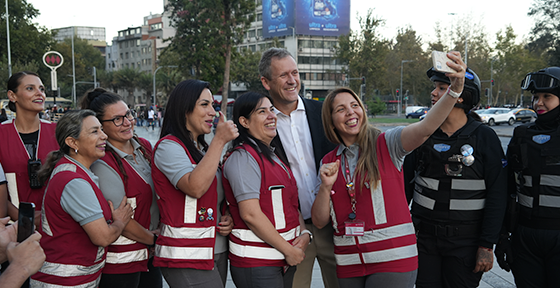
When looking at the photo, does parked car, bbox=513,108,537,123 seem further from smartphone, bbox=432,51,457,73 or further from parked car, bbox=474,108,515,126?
smartphone, bbox=432,51,457,73

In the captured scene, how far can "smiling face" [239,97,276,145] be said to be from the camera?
286 cm

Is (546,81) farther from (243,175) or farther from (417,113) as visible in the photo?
(417,113)

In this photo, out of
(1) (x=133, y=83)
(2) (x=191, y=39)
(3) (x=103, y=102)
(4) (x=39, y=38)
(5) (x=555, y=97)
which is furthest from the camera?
(1) (x=133, y=83)

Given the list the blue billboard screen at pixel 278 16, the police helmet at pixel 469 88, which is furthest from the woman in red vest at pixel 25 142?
the blue billboard screen at pixel 278 16

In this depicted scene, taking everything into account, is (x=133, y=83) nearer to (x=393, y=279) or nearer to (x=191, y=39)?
(x=191, y=39)

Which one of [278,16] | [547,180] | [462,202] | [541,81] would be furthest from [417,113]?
[462,202]

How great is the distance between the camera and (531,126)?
3133 mm

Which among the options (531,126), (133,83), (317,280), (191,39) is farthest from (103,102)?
(133,83)

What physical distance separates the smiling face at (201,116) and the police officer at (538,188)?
88.7 inches

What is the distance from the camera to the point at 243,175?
262cm

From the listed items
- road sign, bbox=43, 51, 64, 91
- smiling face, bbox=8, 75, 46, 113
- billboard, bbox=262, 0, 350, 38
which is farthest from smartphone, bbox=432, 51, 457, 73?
billboard, bbox=262, 0, 350, 38

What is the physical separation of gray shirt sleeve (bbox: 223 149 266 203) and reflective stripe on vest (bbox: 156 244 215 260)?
0.38 meters

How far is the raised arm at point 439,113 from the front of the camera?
7.72ft

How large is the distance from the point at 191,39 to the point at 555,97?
23.7m
